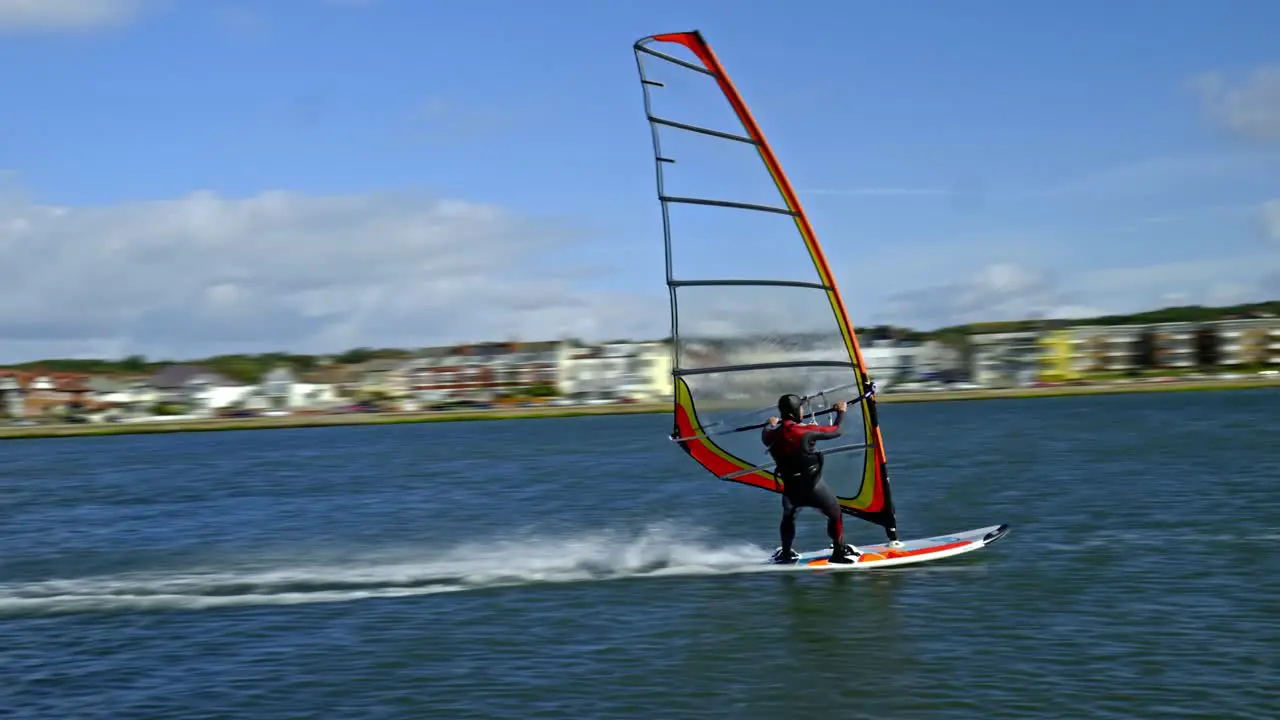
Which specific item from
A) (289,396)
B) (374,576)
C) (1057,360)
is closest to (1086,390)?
(1057,360)

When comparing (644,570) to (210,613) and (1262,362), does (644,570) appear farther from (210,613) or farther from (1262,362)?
(1262,362)

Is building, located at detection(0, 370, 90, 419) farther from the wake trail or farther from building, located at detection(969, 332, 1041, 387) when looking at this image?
the wake trail

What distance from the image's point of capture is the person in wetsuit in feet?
34.7

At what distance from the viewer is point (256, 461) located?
48000mm

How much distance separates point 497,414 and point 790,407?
95.0m

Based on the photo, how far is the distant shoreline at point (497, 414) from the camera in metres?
99.7

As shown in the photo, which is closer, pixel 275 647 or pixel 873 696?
pixel 873 696

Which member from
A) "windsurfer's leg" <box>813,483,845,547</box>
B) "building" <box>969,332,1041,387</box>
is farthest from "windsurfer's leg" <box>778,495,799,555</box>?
"building" <box>969,332,1041,387</box>

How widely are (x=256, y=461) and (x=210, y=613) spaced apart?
3802 centimetres

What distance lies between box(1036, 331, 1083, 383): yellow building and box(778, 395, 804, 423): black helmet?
12070cm

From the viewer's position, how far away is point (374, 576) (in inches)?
530

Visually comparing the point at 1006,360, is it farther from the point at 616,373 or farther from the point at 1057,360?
the point at 616,373

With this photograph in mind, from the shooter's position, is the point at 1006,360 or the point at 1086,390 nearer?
the point at 1086,390

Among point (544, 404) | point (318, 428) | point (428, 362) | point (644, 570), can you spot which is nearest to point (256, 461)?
point (644, 570)
